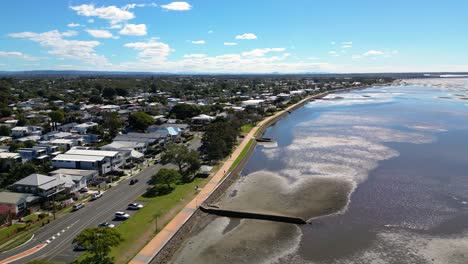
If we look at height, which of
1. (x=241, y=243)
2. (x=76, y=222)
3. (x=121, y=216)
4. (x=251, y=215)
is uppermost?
(x=121, y=216)

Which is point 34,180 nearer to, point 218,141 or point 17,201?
point 17,201

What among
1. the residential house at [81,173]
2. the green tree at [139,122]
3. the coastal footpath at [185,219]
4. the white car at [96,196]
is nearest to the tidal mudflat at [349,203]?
the coastal footpath at [185,219]

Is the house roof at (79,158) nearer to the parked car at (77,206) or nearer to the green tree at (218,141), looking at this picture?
the parked car at (77,206)

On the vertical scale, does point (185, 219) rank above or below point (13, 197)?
below

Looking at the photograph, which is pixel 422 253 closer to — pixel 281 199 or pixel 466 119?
pixel 281 199

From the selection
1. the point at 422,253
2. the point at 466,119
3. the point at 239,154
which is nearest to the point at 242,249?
the point at 422,253

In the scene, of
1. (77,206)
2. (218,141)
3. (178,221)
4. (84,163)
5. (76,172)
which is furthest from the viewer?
(218,141)

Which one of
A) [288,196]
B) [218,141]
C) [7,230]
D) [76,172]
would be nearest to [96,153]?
[76,172]

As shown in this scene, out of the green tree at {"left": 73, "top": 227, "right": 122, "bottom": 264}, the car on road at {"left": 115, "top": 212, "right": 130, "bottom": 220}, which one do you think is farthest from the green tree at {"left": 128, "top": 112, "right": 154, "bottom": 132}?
the green tree at {"left": 73, "top": 227, "right": 122, "bottom": 264}
